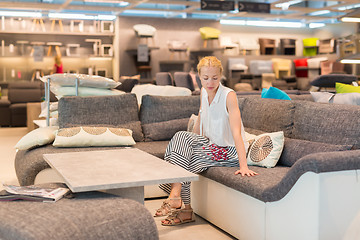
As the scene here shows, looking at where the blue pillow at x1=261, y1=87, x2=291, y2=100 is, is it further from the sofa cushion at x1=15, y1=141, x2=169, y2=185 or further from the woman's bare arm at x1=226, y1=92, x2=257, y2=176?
the sofa cushion at x1=15, y1=141, x2=169, y2=185

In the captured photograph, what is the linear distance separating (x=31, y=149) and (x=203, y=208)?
1.61 metres

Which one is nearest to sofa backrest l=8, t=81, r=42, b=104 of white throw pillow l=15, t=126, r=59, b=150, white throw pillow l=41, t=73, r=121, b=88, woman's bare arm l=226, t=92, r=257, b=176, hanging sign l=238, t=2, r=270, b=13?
hanging sign l=238, t=2, r=270, b=13

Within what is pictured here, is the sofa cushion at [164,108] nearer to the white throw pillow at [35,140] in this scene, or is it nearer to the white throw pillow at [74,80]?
the white throw pillow at [74,80]

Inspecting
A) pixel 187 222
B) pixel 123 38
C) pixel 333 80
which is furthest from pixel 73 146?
pixel 123 38

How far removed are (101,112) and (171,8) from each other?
9126 mm

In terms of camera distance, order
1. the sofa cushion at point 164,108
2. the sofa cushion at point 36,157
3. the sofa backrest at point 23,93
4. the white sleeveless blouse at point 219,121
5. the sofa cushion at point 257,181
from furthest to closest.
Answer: the sofa backrest at point 23,93 → the sofa cushion at point 164,108 → the sofa cushion at point 36,157 → the white sleeveless blouse at point 219,121 → the sofa cushion at point 257,181

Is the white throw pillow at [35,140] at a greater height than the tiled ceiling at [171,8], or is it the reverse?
the tiled ceiling at [171,8]

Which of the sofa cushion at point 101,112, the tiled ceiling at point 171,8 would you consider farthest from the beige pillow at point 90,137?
the tiled ceiling at point 171,8

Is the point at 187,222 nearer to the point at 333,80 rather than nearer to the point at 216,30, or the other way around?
the point at 333,80

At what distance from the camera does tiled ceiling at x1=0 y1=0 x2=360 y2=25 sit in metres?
10.8

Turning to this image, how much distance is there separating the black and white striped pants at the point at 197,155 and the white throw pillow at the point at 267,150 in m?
0.13

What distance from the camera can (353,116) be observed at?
290 centimetres

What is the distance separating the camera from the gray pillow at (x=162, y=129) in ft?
14.6

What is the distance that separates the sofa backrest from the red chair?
7.65m
